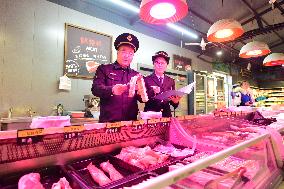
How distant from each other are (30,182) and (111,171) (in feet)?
1.74

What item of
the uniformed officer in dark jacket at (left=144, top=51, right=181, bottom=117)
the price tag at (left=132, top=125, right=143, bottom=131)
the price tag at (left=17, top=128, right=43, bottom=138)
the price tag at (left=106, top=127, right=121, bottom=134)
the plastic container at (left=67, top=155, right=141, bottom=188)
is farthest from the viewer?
the uniformed officer in dark jacket at (left=144, top=51, right=181, bottom=117)

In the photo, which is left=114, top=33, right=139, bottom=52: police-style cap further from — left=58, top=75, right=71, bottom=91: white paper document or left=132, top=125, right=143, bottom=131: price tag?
left=58, top=75, right=71, bottom=91: white paper document

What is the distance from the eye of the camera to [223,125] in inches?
121

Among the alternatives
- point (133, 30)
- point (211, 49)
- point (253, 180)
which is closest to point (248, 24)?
point (211, 49)

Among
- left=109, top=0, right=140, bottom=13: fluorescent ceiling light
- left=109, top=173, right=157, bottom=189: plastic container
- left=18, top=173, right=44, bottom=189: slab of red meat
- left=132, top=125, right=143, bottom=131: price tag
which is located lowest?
left=109, top=173, right=157, bottom=189: plastic container

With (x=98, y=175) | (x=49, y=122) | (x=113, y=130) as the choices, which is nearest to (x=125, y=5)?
(x=113, y=130)

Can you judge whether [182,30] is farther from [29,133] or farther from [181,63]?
[29,133]

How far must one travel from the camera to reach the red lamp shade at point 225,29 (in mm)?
3514

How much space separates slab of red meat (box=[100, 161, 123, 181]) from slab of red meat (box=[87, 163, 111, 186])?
0.17 feet

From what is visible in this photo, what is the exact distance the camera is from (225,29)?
11.7 ft

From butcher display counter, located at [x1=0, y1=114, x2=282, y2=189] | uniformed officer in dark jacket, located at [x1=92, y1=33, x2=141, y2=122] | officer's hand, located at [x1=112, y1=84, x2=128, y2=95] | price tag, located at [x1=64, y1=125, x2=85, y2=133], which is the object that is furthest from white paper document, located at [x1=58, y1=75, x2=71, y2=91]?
price tag, located at [x1=64, y1=125, x2=85, y2=133]

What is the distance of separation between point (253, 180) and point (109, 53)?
523cm

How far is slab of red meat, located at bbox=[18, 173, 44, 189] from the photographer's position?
1.27 m

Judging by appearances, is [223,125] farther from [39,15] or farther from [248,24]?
[248,24]
